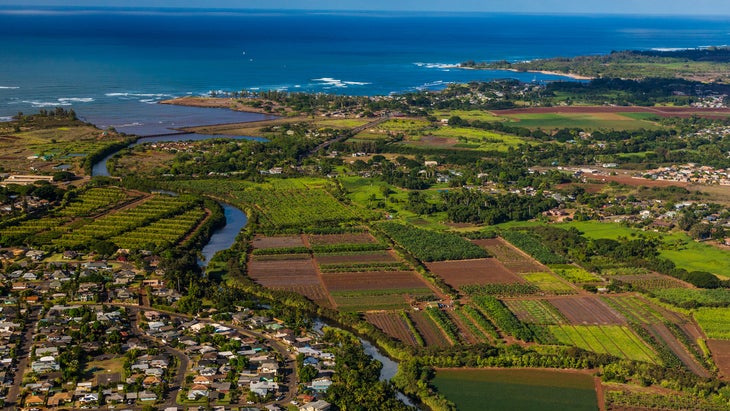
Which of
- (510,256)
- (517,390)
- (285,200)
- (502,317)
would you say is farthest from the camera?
(285,200)

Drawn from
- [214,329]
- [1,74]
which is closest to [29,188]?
[214,329]

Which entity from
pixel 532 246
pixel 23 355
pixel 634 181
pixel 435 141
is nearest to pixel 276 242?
pixel 532 246

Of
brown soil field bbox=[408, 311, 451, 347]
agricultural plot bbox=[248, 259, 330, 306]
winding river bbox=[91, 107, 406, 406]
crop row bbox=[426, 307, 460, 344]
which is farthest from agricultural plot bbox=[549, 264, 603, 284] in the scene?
winding river bbox=[91, 107, 406, 406]

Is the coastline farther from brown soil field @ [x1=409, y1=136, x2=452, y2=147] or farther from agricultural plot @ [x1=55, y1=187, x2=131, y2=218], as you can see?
agricultural plot @ [x1=55, y1=187, x2=131, y2=218]

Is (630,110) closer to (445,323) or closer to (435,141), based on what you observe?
(435,141)

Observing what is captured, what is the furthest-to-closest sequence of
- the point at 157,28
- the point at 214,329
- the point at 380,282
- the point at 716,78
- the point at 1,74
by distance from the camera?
the point at 157,28 → the point at 716,78 → the point at 1,74 → the point at 380,282 → the point at 214,329

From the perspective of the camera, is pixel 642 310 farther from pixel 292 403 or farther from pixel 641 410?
pixel 292 403
